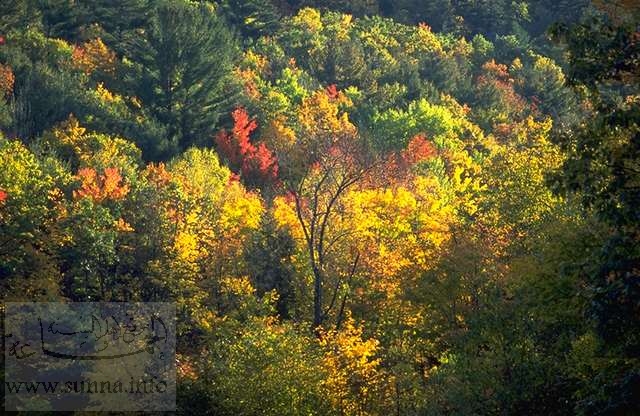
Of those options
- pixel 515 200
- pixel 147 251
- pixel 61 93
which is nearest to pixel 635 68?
pixel 515 200

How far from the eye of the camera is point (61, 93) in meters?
72.3

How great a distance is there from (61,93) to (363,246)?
36.3 meters

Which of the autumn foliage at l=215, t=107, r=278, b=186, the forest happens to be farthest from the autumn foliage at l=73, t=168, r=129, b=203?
the autumn foliage at l=215, t=107, r=278, b=186

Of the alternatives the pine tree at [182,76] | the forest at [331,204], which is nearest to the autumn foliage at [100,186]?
the forest at [331,204]

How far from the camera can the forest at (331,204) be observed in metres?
17.1

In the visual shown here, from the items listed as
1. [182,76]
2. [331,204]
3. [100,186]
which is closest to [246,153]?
[182,76]

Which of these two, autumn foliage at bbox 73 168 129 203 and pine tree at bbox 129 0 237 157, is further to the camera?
pine tree at bbox 129 0 237 157

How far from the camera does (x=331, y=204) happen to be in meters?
41.6

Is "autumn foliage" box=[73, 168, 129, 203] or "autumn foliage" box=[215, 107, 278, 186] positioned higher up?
"autumn foliage" box=[215, 107, 278, 186]

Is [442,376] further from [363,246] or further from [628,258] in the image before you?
[363,246]

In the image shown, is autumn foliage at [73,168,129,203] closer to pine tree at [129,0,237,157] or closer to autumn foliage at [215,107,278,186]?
autumn foliage at [215,107,278,186]

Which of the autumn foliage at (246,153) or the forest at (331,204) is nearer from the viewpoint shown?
the forest at (331,204)

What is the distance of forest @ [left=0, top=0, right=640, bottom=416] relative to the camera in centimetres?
1708

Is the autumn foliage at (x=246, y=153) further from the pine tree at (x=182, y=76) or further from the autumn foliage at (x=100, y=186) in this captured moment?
the autumn foliage at (x=100, y=186)
